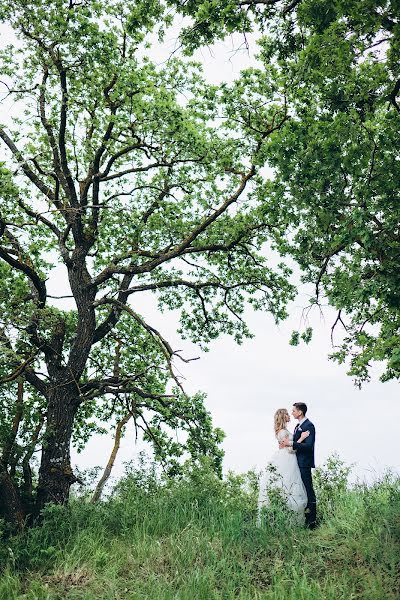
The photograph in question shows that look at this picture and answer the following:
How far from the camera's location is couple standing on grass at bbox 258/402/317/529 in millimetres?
11094

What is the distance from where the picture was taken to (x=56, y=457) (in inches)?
522

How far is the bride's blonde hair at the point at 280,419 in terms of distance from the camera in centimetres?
1165

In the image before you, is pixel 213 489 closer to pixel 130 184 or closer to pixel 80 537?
pixel 80 537

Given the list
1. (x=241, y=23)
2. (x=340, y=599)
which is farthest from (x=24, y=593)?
(x=241, y=23)

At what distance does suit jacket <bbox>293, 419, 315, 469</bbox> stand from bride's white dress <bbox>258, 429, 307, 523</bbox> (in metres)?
0.13

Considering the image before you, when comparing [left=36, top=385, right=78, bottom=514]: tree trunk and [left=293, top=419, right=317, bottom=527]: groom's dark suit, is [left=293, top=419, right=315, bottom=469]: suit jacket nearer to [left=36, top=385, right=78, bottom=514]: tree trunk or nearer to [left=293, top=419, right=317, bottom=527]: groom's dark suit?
[left=293, top=419, right=317, bottom=527]: groom's dark suit

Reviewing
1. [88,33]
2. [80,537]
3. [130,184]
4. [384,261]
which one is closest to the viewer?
[384,261]

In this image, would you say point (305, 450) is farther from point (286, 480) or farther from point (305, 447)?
point (286, 480)

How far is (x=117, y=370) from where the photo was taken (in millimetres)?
17000

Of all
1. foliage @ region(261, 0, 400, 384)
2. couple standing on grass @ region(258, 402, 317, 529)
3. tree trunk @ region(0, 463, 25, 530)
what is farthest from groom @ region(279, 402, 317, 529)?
tree trunk @ region(0, 463, 25, 530)

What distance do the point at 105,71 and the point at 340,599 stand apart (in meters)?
13.0

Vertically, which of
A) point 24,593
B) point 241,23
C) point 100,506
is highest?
point 241,23

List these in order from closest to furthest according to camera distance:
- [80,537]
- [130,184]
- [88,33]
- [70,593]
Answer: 1. [70,593]
2. [80,537]
3. [88,33]
4. [130,184]

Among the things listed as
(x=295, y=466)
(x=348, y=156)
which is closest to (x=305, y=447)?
(x=295, y=466)
